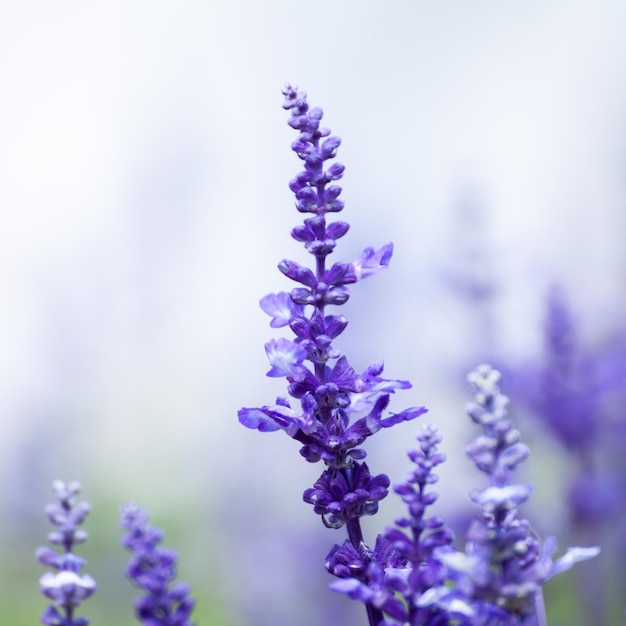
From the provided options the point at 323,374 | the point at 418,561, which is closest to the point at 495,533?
the point at 418,561

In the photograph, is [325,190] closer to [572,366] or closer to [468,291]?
[572,366]

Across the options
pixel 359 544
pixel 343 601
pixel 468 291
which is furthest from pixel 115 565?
pixel 359 544

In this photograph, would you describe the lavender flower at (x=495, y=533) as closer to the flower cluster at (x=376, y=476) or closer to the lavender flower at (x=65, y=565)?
the flower cluster at (x=376, y=476)

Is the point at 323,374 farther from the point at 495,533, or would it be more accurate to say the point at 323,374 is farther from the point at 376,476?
the point at 495,533

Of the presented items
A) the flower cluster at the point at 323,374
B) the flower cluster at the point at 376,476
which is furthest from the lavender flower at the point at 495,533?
the flower cluster at the point at 323,374

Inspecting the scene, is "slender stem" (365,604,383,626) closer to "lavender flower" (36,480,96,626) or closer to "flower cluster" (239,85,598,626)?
"flower cluster" (239,85,598,626)

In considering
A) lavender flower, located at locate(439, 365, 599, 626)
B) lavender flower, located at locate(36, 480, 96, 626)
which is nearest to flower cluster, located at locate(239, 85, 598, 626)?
lavender flower, located at locate(439, 365, 599, 626)
